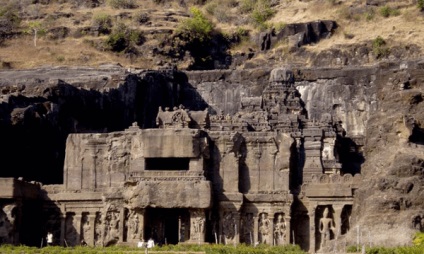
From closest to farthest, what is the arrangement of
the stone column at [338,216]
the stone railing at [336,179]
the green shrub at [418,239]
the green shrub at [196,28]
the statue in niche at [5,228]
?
1. the green shrub at [418,239]
2. the statue in niche at [5,228]
3. the stone railing at [336,179]
4. the stone column at [338,216]
5. the green shrub at [196,28]

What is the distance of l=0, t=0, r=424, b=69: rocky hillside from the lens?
4454 inches

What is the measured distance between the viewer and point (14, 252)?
55281 mm

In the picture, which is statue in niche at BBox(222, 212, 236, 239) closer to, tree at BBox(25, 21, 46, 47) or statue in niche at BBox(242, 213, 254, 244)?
statue in niche at BBox(242, 213, 254, 244)

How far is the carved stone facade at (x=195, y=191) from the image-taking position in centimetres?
6794

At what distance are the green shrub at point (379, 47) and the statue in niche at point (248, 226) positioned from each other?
44.3 m

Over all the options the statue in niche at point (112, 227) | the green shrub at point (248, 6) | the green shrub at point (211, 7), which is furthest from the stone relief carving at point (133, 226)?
the green shrub at point (248, 6)

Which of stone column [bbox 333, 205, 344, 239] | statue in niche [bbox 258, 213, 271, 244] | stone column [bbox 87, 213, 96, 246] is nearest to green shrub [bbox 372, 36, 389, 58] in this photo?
stone column [bbox 333, 205, 344, 239]

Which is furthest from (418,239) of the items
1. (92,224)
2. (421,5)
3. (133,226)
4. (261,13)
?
(261,13)

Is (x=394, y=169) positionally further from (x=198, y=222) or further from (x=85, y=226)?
(x=85, y=226)

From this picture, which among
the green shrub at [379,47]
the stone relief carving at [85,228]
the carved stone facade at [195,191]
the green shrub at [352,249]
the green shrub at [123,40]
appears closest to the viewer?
the green shrub at [352,249]

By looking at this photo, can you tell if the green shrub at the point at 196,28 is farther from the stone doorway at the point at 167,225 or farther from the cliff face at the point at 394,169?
the stone doorway at the point at 167,225

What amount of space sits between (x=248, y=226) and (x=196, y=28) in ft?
171

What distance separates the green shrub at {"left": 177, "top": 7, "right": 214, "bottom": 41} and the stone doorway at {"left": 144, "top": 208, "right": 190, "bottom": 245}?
159 feet

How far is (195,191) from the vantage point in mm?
67562
